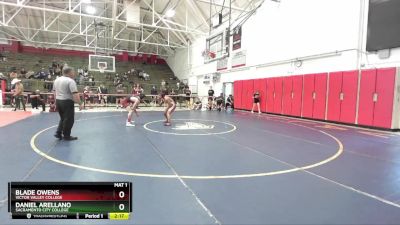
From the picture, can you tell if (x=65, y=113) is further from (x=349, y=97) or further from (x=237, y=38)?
(x=237, y=38)

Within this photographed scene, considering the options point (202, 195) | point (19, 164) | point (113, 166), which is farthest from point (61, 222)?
point (19, 164)

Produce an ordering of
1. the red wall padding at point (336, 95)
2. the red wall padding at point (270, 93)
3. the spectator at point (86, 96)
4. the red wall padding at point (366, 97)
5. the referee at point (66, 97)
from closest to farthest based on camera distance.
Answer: the referee at point (66, 97) → the red wall padding at point (336, 95) → the red wall padding at point (366, 97) → the red wall padding at point (270, 93) → the spectator at point (86, 96)

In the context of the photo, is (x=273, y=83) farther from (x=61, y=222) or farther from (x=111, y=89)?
(x=111, y=89)

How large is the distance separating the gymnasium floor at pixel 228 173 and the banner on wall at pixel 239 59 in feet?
39.3

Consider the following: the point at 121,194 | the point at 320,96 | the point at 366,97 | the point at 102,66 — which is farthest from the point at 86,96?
the point at 121,194

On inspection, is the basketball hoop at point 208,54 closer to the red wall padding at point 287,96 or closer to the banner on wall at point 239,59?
the banner on wall at point 239,59

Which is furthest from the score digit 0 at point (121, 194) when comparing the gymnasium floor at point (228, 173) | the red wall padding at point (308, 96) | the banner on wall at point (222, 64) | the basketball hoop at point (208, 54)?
the basketball hoop at point (208, 54)

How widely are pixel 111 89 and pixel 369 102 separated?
2068 centimetres

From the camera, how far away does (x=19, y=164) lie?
167 inches

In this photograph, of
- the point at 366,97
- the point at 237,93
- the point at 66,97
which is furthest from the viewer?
the point at 237,93

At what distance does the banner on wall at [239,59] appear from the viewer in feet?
59.6
